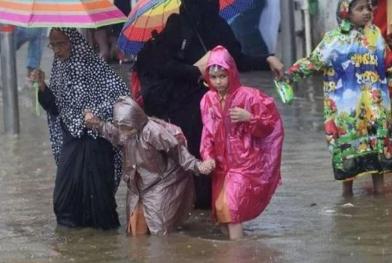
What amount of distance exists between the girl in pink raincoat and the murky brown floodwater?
0.20 meters

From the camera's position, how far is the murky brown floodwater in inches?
281

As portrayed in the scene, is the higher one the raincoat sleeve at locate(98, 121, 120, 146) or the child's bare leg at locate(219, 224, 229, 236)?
the raincoat sleeve at locate(98, 121, 120, 146)

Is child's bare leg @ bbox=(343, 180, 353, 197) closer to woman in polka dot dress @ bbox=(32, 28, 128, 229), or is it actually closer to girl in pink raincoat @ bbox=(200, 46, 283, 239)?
girl in pink raincoat @ bbox=(200, 46, 283, 239)

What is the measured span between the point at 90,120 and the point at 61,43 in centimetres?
55

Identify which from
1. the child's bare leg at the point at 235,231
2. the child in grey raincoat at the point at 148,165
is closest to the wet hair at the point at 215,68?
the child in grey raincoat at the point at 148,165

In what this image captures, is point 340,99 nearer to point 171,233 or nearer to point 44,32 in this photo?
point 171,233

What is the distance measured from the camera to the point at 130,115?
7.80m

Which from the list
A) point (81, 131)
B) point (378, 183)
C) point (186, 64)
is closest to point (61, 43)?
point (81, 131)

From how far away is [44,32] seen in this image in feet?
58.9

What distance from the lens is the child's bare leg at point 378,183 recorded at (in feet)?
29.2

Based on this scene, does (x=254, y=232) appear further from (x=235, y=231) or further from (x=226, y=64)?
(x=226, y=64)

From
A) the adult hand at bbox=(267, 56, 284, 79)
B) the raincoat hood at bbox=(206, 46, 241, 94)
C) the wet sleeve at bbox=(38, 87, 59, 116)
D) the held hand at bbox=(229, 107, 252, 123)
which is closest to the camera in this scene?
the held hand at bbox=(229, 107, 252, 123)

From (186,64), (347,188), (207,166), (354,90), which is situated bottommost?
(347,188)

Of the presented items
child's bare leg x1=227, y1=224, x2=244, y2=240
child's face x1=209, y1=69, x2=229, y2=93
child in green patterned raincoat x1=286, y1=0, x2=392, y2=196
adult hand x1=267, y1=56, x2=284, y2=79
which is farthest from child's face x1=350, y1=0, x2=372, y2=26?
child's bare leg x1=227, y1=224, x2=244, y2=240
